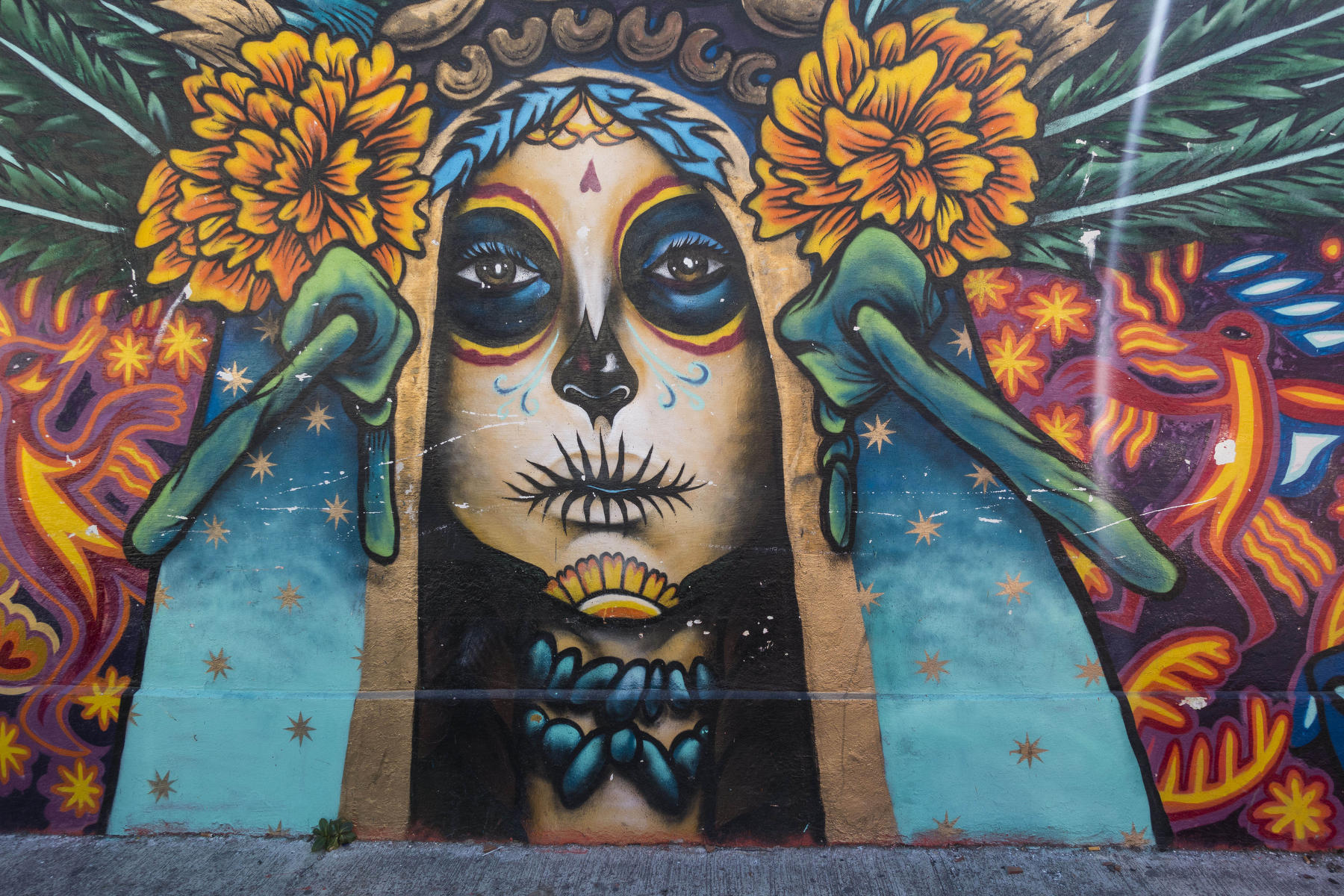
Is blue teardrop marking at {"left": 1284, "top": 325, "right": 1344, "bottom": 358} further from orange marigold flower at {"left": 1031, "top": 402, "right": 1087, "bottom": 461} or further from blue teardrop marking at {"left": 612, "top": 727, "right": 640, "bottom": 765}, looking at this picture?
blue teardrop marking at {"left": 612, "top": 727, "right": 640, "bottom": 765}

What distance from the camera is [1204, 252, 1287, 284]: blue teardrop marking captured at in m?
2.95

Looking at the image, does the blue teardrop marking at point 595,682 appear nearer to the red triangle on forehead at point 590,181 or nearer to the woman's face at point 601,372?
the woman's face at point 601,372

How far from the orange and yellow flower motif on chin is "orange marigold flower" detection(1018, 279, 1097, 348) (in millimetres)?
1904

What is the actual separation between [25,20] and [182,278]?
1329 millimetres

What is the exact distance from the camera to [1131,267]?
9.77 ft

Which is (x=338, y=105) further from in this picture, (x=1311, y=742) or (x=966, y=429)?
(x=1311, y=742)

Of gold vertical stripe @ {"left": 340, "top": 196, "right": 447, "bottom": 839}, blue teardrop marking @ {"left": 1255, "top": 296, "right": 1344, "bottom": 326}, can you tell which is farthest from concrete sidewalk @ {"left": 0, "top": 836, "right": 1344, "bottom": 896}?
blue teardrop marking @ {"left": 1255, "top": 296, "right": 1344, "bottom": 326}

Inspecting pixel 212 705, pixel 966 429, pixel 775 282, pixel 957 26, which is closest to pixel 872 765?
pixel 966 429

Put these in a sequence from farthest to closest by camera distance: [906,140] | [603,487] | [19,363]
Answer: [19,363]
[603,487]
[906,140]

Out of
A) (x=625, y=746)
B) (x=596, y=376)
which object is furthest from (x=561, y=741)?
(x=596, y=376)

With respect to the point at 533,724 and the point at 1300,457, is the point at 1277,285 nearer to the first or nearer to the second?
the point at 1300,457

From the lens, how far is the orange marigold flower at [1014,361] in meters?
3.01

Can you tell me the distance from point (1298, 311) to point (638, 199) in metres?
2.77

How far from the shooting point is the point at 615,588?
3129 mm
